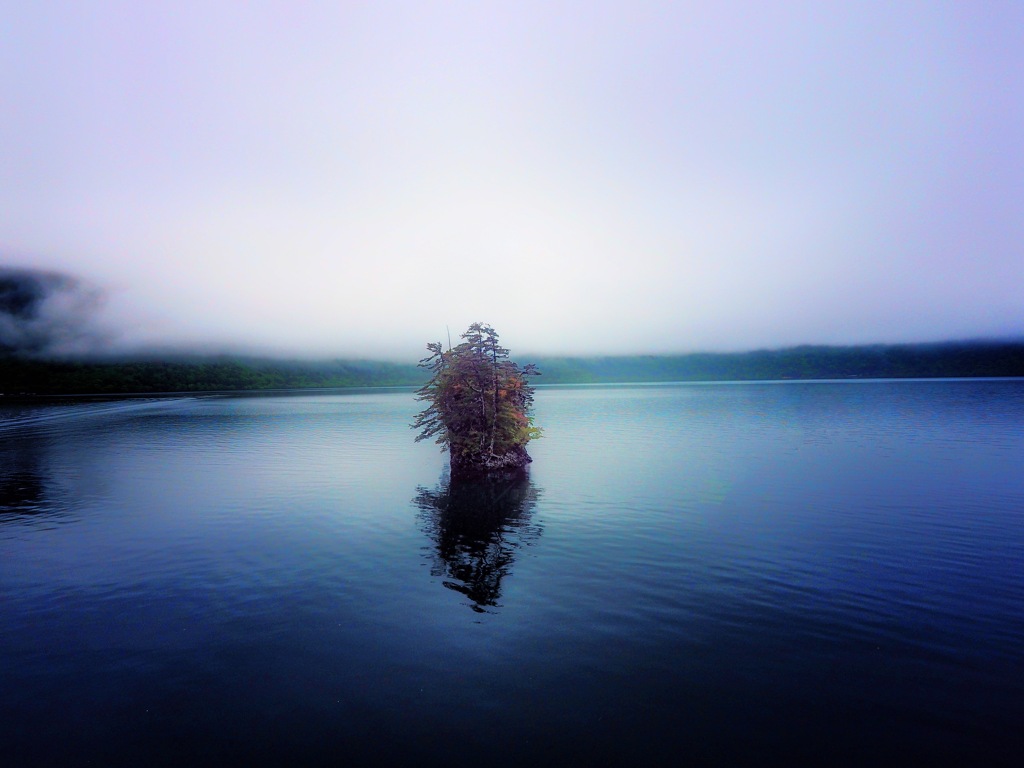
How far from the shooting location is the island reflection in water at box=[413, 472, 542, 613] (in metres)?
28.3

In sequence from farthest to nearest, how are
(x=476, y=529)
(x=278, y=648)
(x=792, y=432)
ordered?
1. (x=792, y=432)
2. (x=476, y=529)
3. (x=278, y=648)

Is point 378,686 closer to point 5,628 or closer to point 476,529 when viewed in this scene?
point 5,628

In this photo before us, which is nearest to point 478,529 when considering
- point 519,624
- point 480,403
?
point 519,624

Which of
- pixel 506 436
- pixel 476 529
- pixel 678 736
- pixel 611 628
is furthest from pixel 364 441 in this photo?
pixel 678 736

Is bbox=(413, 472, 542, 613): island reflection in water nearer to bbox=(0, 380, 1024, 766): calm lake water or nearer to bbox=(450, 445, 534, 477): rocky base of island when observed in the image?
bbox=(0, 380, 1024, 766): calm lake water

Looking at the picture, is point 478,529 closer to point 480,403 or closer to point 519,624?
point 519,624

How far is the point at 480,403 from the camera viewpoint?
5897cm

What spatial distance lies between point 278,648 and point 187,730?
15.9 feet

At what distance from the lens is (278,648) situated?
20547 mm

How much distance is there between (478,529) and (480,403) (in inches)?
849

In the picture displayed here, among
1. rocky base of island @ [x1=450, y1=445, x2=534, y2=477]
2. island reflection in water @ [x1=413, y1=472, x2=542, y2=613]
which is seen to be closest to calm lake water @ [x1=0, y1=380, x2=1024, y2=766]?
island reflection in water @ [x1=413, y1=472, x2=542, y2=613]

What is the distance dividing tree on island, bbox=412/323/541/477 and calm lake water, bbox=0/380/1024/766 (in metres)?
8.84

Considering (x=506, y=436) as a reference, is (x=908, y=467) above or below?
below

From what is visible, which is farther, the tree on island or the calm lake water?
the tree on island
